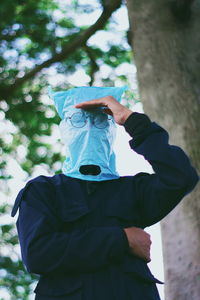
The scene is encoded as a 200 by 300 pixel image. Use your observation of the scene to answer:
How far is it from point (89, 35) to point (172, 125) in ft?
9.74

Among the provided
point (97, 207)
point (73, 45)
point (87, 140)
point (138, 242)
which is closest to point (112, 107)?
point (87, 140)

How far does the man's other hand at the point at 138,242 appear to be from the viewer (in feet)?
7.37

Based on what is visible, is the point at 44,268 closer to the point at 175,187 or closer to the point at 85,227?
the point at 85,227

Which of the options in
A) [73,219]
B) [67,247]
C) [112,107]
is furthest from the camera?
[112,107]

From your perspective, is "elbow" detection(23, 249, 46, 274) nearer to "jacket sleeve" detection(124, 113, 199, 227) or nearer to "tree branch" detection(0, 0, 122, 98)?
"jacket sleeve" detection(124, 113, 199, 227)

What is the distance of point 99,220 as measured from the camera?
7.72 feet

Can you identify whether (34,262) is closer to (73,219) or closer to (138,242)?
(73,219)

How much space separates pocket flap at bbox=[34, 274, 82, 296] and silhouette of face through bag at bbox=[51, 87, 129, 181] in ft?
1.85

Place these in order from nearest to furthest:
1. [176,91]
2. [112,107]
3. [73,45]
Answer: [112,107] < [176,91] < [73,45]

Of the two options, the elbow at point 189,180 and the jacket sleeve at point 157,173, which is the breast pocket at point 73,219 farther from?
the elbow at point 189,180

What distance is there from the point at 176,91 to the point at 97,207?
1855 mm

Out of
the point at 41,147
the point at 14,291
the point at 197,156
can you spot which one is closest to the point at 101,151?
the point at 197,156

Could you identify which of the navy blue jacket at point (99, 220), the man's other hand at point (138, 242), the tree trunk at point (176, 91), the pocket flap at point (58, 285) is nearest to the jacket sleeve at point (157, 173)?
the navy blue jacket at point (99, 220)

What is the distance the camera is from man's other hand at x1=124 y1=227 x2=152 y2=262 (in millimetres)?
2246
